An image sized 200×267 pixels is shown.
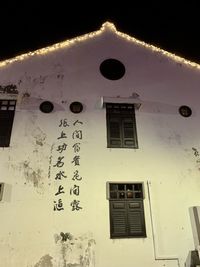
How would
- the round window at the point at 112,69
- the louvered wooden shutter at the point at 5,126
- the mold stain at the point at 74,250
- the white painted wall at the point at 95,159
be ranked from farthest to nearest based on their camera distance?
the round window at the point at 112,69 → the louvered wooden shutter at the point at 5,126 → the white painted wall at the point at 95,159 → the mold stain at the point at 74,250

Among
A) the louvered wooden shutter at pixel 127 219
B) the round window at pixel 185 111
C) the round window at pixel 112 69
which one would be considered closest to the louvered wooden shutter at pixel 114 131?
the round window at pixel 112 69

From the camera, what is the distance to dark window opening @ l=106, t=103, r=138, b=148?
796cm

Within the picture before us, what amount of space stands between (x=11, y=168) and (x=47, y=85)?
2.62 meters

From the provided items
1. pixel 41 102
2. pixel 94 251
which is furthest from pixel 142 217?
pixel 41 102

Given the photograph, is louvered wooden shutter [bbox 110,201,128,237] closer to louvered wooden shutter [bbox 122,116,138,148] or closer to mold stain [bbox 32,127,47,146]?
louvered wooden shutter [bbox 122,116,138,148]

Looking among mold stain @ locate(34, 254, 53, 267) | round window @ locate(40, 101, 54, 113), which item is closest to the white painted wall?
mold stain @ locate(34, 254, 53, 267)

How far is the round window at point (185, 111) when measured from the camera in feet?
28.3

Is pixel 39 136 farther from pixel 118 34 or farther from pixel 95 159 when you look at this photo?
pixel 118 34

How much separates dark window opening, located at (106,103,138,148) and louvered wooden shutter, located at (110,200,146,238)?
5.18 ft

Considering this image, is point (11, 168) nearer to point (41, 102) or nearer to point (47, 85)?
point (41, 102)

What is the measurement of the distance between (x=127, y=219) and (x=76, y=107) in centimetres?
330

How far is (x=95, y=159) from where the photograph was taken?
7.59 meters

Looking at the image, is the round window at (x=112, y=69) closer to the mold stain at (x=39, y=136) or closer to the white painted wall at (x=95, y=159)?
the white painted wall at (x=95, y=159)

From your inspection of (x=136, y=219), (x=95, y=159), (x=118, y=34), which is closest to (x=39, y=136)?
(x=95, y=159)
